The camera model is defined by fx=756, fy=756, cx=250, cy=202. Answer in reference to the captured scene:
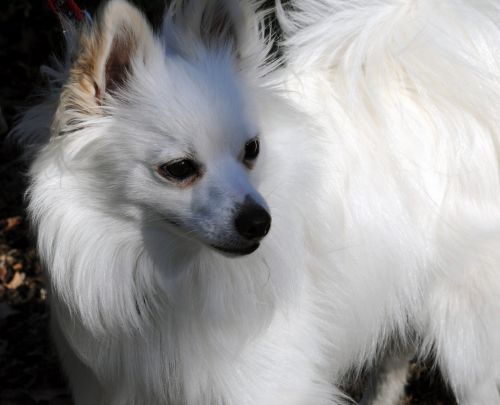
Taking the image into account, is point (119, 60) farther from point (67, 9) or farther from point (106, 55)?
point (67, 9)

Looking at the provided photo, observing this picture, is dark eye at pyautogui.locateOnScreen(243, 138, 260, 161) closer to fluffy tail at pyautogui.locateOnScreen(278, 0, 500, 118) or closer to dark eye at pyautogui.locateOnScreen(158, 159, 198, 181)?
dark eye at pyautogui.locateOnScreen(158, 159, 198, 181)

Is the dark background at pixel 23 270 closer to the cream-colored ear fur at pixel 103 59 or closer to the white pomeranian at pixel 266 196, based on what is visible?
the cream-colored ear fur at pixel 103 59

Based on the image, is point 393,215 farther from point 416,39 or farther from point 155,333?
point 155,333

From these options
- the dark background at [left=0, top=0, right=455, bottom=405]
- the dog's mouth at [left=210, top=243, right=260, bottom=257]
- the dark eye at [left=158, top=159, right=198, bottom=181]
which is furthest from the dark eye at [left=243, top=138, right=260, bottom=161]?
the dark background at [left=0, top=0, right=455, bottom=405]

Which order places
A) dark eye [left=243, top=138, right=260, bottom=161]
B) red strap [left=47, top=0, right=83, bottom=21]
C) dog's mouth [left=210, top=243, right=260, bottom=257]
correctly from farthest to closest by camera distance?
red strap [left=47, top=0, right=83, bottom=21], dark eye [left=243, top=138, right=260, bottom=161], dog's mouth [left=210, top=243, right=260, bottom=257]

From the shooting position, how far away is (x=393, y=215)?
299 centimetres

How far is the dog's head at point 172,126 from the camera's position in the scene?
2445 millimetres

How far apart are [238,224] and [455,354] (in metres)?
1.41

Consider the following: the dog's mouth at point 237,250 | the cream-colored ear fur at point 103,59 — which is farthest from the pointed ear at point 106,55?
the dog's mouth at point 237,250

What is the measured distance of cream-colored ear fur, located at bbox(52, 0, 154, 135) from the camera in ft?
7.78

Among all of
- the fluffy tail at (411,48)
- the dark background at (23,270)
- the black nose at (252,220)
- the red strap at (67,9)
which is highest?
the red strap at (67,9)

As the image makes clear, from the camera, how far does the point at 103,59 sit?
2447 mm

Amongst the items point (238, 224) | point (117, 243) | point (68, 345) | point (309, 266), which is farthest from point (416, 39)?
point (68, 345)

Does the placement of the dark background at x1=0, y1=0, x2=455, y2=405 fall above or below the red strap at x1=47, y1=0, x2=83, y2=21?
below
